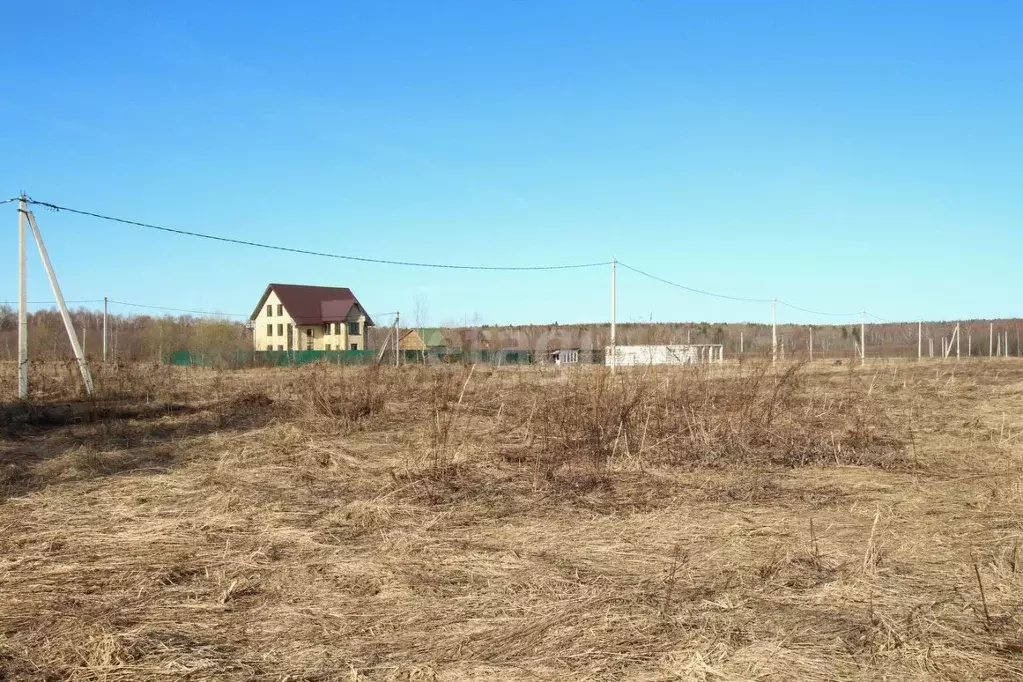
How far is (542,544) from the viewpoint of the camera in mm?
5430

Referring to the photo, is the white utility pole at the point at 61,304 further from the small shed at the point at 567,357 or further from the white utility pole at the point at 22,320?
the small shed at the point at 567,357

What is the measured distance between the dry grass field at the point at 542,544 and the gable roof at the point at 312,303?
39.4 m

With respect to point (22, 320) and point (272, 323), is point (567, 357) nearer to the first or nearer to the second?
point (22, 320)

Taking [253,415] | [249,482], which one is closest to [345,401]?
[253,415]

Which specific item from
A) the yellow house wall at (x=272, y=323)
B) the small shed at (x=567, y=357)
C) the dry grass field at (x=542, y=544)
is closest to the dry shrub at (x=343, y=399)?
the dry grass field at (x=542, y=544)

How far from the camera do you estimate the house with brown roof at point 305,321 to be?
166 ft

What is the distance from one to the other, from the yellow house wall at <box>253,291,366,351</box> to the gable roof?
1.14ft

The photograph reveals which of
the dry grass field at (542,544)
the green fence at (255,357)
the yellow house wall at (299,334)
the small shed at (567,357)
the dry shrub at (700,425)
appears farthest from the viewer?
the yellow house wall at (299,334)

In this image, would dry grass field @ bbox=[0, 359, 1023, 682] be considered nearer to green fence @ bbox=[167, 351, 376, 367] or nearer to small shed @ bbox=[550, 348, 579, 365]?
small shed @ bbox=[550, 348, 579, 365]

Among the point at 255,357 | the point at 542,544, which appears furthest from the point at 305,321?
the point at 542,544

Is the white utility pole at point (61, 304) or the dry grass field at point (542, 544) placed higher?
the white utility pole at point (61, 304)

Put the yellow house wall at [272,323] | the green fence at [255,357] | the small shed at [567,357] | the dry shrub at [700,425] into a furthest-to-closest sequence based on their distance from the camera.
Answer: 1. the yellow house wall at [272,323]
2. the green fence at [255,357]
3. the small shed at [567,357]
4. the dry shrub at [700,425]

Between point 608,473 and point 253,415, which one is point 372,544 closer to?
point 608,473

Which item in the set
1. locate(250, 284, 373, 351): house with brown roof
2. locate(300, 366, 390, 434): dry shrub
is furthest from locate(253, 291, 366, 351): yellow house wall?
locate(300, 366, 390, 434): dry shrub
